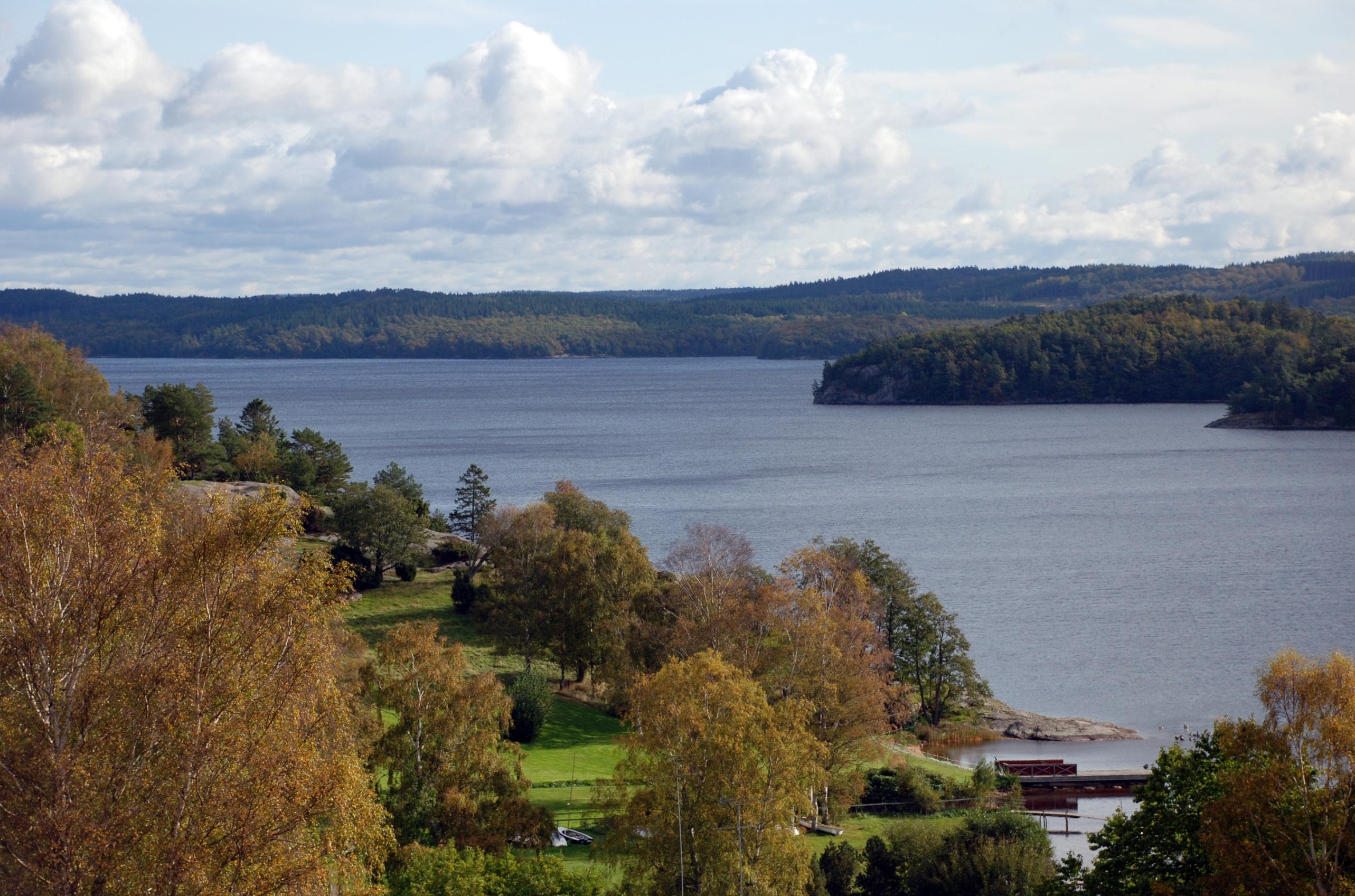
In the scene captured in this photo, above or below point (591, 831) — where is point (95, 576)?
above

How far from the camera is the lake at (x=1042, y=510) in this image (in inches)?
2195

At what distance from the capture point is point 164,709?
13805 millimetres

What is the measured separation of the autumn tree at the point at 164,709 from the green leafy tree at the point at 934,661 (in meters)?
37.7

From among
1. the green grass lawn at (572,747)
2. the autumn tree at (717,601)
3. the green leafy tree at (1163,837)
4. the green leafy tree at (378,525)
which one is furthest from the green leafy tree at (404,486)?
the green leafy tree at (1163,837)

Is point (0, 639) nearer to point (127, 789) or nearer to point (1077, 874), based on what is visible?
point (127, 789)

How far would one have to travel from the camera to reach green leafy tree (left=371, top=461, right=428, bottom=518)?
64188 millimetres

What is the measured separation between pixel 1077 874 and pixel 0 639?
19.3 m

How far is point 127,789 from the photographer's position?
1354 cm

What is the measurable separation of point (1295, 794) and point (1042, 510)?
81630mm

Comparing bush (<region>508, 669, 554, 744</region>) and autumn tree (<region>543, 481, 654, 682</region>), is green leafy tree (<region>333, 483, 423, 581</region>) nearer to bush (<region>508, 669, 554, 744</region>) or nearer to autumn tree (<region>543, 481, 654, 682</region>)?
autumn tree (<region>543, 481, 654, 682</region>)

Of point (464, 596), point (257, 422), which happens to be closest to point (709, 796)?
point (464, 596)

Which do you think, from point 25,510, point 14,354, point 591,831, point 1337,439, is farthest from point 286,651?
point 1337,439

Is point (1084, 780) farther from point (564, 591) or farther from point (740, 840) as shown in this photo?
point (740, 840)

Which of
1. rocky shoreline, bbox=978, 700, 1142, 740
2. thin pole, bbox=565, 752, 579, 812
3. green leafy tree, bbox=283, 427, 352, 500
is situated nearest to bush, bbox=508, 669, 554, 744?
thin pole, bbox=565, 752, 579, 812
